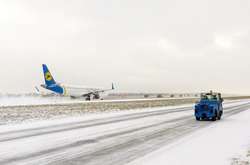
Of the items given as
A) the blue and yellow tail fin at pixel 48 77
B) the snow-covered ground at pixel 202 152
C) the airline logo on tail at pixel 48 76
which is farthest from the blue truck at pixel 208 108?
the airline logo on tail at pixel 48 76

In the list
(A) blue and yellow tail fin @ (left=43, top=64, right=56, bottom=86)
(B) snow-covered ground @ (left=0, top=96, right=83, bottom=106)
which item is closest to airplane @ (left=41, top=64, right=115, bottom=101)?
(A) blue and yellow tail fin @ (left=43, top=64, right=56, bottom=86)

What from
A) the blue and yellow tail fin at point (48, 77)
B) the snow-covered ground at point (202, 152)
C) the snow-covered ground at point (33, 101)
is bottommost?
the snow-covered ground at point (202, 152)

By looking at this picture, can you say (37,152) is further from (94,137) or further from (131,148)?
(94,137)

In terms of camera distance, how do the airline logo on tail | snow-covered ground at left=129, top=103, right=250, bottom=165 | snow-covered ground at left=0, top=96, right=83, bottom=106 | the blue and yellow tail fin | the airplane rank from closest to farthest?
1. snow-covered ground at left=129, top=103, right=250, bottom=165
2. snow-covered ground at left=0, top=96, right=83, bottom=106
3. the airplane
4. the blue and yellow tail fin
5. the airline logo on tail

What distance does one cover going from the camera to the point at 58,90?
78.1 meters

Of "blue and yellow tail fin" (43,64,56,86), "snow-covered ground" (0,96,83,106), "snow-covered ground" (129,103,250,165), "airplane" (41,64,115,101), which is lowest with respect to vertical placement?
"snow-covered ground" (129,103,250,165)

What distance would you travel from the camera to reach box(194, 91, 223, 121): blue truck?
2631cm

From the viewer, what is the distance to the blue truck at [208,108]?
26.3 meters

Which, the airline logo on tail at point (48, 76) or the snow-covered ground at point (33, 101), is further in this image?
the airline logo on tail at point (48, 76)

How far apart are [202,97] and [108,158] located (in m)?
19.0

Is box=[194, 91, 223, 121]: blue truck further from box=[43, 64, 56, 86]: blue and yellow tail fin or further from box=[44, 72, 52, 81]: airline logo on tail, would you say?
box=[44, 72, 52, 81]: airline logo on tail

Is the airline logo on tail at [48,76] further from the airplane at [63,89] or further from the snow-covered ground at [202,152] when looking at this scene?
the snow-covered ground at [202,152]

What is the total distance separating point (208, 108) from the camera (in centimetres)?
2631

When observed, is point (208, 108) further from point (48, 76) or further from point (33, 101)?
point (48, 76)
